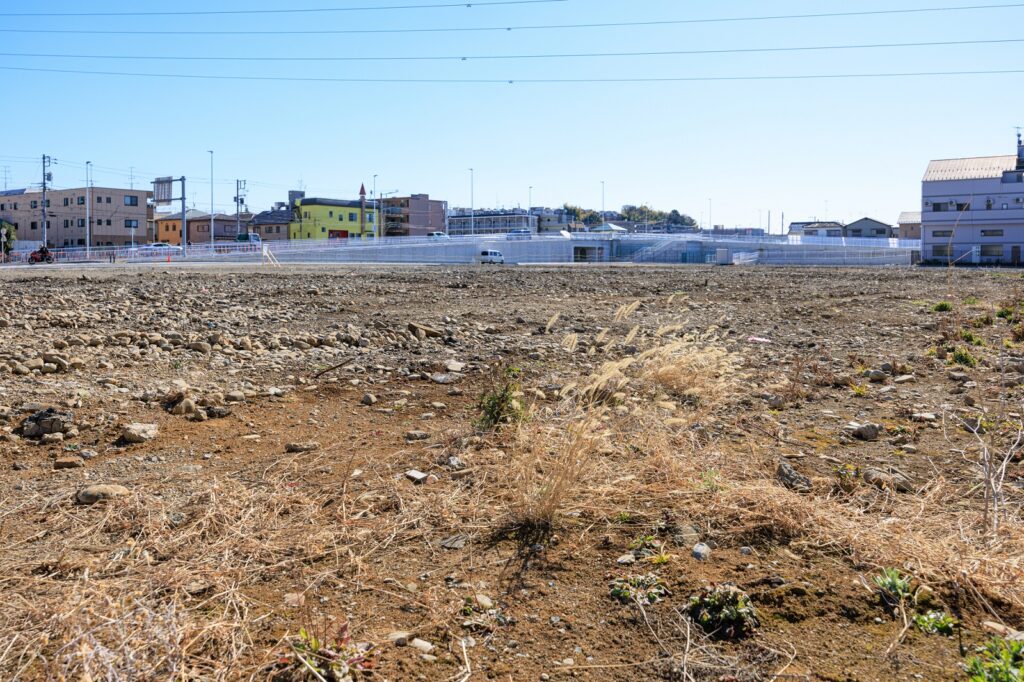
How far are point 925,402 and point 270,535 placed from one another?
556 cm

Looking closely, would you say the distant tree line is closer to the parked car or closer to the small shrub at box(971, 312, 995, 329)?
the parked car

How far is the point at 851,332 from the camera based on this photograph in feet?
38.3

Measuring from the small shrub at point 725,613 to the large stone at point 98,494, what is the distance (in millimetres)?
3058

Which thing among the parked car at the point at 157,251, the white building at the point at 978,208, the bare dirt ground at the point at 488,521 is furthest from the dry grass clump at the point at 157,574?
the white building at the point at 978,208

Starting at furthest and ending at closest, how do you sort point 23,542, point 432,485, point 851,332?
point 851,332 → point 432,485 → point 23,542

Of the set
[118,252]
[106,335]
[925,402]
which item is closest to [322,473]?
[925,402]

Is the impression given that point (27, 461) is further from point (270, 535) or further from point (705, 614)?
point (705, 614)

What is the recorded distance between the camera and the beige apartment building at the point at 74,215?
87812mm

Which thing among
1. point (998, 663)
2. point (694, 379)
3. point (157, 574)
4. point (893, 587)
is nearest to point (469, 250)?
point (694, 379)

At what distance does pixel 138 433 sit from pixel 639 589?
3.79m

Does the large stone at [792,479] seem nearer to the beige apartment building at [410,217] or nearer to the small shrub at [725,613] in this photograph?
the small shrub at [725,613]

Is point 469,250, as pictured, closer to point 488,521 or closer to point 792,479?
point 792,479

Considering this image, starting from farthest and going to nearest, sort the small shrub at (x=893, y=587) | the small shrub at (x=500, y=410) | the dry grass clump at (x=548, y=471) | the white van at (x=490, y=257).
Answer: the white van at (x=490, y=257) → the small shrub at (x=500, y=410) → the dry grass clump at (x=548, y=471) → the small shrub at (x=893, y=587)

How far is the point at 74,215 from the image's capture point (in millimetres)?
88500
